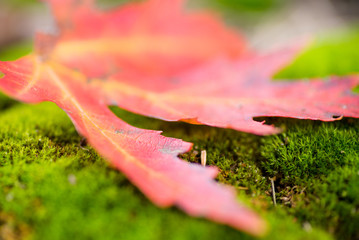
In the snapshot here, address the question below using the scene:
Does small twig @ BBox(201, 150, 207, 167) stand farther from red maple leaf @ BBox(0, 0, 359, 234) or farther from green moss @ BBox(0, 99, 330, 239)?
red maple leaf @ BBox(0, 0, 359, 234)

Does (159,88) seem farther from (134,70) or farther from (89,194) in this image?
(89,194)

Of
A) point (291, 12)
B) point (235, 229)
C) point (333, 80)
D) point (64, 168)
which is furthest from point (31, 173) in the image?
point (291, 12)

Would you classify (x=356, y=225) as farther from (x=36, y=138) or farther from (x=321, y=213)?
(x=36, y=138)

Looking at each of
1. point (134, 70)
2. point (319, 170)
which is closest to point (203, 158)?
point (319, 170)

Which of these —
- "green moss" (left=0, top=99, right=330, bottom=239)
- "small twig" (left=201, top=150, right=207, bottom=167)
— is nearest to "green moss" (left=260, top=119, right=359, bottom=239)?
"green moss" (left=0, top=99, right=330, bottom=239)

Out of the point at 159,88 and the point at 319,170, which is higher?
the point at 159,88

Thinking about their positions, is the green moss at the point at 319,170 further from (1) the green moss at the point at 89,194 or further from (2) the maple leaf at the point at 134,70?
(2) the maple leaf at the point at 134,70

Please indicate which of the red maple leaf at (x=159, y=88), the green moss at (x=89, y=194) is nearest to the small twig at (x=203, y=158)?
the green moss at (x=89, y=194)

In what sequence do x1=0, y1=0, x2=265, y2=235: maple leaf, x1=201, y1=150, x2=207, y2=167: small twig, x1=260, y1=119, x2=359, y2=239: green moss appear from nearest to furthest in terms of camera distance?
x1=0, y1=0, x2=265, y2=235: maple leaf
x1=260, y1=119, x2=359, y2=239: green moss
x1=201, y1=150, x2=207, y2=167: small twig

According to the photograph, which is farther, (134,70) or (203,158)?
(134,70)
